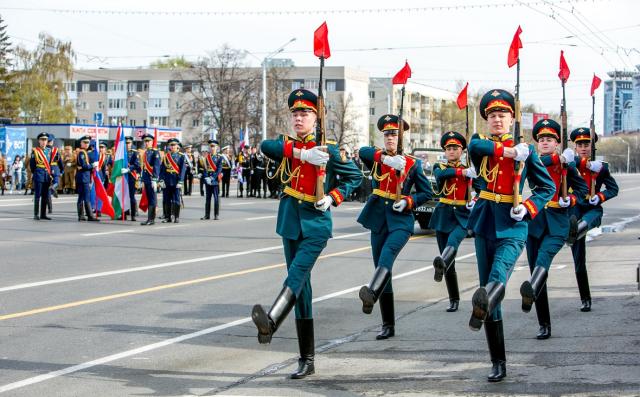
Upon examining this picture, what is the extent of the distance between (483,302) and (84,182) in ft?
65.9

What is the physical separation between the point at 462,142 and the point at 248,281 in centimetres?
354

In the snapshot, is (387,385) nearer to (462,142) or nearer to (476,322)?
(476,322)

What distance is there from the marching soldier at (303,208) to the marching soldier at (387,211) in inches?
47.7

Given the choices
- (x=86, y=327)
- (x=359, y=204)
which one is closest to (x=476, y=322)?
(x=86, y=327)

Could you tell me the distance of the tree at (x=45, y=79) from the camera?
8606 cm

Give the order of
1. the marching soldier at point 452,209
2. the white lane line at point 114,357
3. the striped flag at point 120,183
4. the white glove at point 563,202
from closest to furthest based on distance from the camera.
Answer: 1. the white lane line at point 114,357
2. the white glove at point 563,202
3. the marching soldier at point 452,209
4. the striped flag at point 120,183

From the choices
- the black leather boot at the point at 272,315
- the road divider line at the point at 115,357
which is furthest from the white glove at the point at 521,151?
the road divider line at the point at 115,357

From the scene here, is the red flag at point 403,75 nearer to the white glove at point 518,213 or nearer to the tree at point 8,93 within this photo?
the white glove at point 518,213

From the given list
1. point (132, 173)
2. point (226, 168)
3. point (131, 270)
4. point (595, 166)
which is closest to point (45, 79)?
point (226, 168)

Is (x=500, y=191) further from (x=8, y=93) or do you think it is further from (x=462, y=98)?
(x=8, y=93)

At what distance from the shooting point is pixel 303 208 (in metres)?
8.06

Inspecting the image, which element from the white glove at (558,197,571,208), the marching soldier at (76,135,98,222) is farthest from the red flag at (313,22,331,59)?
the marching soldier at (76,135,98,222)

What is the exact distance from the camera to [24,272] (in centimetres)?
1465

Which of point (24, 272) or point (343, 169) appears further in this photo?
point (24, 272)
